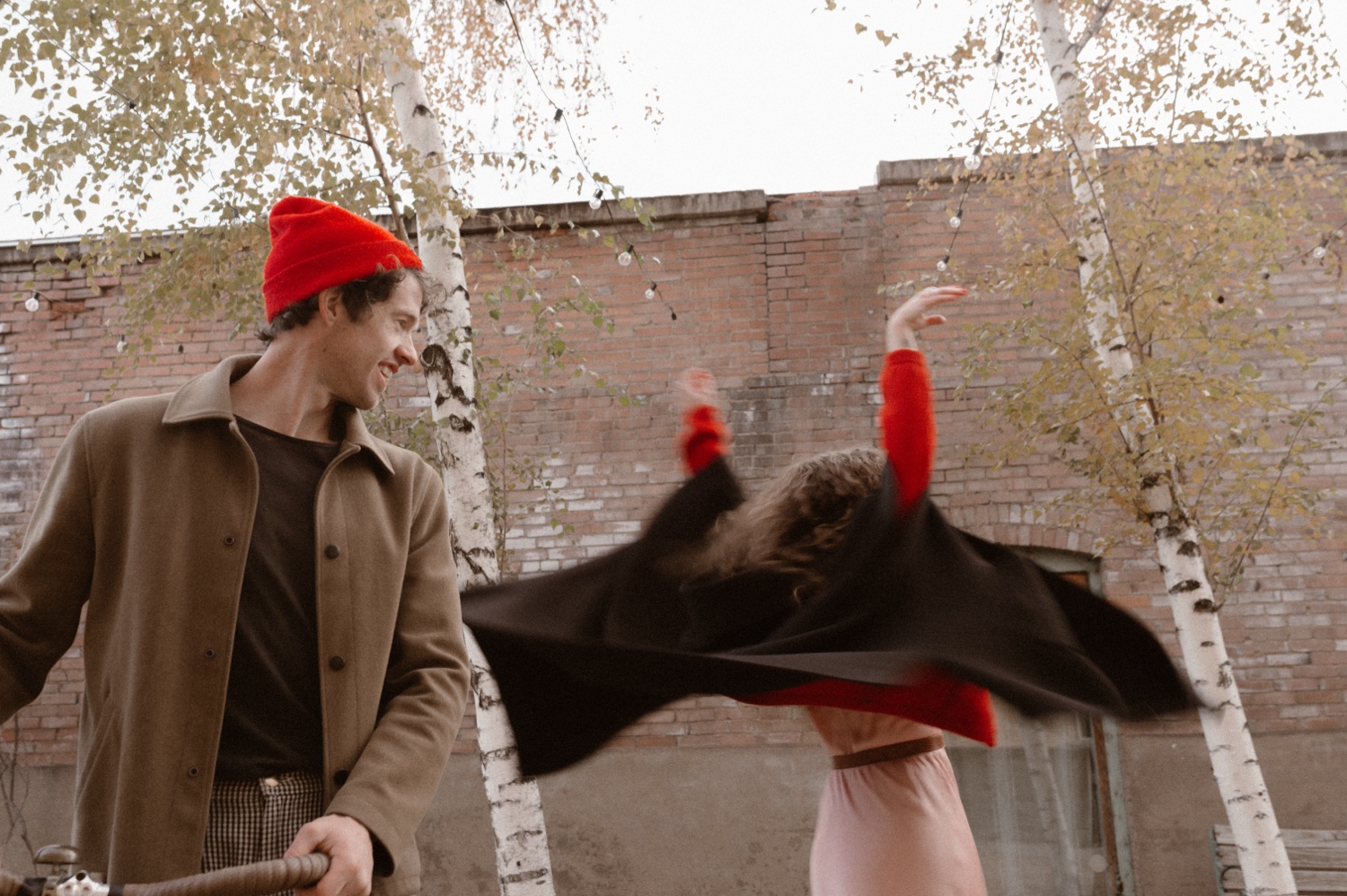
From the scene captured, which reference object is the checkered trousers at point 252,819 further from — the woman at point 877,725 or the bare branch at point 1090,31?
the bare branch at point 1090,31

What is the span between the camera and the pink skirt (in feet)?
8.27

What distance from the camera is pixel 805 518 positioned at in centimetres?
277

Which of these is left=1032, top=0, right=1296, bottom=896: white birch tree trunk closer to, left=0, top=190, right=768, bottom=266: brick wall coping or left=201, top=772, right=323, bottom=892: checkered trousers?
left=0, top=190, right=768, bottom=266: brick wall coping

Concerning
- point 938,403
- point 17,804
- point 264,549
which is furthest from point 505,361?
point 264,549

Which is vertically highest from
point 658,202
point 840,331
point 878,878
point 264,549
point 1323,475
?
point 658,202

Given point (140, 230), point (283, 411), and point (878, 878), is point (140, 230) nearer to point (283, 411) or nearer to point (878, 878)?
point (283, 411)

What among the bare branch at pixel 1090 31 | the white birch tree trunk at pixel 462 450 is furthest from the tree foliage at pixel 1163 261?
the white birch tree trunk at pixel 462 450

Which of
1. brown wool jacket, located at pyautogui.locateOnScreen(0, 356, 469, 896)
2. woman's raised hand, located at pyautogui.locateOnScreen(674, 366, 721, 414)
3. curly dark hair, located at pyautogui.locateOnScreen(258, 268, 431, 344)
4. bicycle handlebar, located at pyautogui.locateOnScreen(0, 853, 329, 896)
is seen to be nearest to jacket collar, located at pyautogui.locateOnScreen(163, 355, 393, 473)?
brown wool jacket, located at pyautogui.locateOnScreen(0, 356, 469, 896)

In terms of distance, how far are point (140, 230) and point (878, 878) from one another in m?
4.92

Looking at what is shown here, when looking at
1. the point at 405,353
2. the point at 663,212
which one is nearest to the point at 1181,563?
the point at 663,212

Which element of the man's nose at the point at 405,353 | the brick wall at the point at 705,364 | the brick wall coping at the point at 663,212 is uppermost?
the brick wall coping at the point at 663,212

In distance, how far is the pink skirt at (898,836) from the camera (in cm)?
252

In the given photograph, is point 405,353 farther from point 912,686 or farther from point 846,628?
point 912,686

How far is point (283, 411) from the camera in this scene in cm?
203
